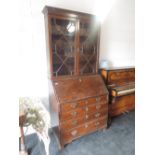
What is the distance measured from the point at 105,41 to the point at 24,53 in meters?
1.68

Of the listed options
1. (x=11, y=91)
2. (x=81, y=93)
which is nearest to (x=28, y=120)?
(x=81, y=93)

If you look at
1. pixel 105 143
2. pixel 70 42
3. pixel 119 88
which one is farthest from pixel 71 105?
pixel 119 88

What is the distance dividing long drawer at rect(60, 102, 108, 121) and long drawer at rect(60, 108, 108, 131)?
0.05 meters

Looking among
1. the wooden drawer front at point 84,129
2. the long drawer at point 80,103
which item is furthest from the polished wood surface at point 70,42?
the wooden drawer front at point 84,129

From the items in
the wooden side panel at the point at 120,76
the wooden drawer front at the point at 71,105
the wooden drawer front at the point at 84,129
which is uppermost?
the wooden side panel at the point at 120,76

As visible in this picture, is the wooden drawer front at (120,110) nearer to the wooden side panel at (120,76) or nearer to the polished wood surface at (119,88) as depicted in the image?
the polished wood surface at (119,88)

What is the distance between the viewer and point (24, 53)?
1848 mm

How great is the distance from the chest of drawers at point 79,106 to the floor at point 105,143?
12cm

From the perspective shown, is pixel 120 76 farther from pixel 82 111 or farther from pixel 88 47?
pixel 82 111

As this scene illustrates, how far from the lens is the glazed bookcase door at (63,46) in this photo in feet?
5.76

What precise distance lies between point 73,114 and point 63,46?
1.05 m

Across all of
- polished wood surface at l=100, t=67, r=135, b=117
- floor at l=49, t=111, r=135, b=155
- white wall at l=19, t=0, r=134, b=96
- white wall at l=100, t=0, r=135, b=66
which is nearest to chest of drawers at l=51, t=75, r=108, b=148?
floor at l=49, t=111, r=135, b=155

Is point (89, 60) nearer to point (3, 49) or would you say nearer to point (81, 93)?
point (81, 93)

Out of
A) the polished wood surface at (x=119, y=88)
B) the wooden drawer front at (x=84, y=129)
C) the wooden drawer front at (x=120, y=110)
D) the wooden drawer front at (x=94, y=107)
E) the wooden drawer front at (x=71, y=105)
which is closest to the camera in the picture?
the wooden drawer front at (x=71, y=105)
